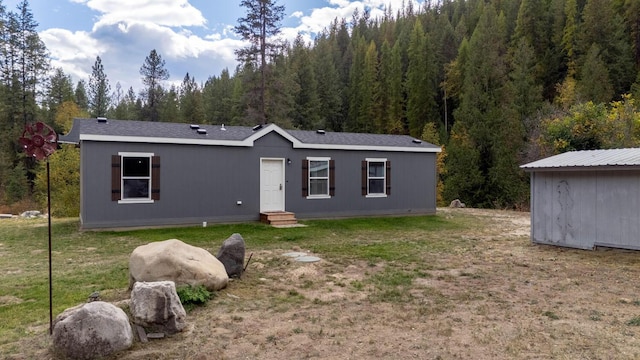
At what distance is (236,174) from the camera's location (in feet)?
38.7

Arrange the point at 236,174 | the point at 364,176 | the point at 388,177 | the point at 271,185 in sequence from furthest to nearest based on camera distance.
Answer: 1. the point at 388,177
2. the point at 364,176
3. the point at 271,185
4. the point at 236,174

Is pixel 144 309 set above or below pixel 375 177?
Result: below

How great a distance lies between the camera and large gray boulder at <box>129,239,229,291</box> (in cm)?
484

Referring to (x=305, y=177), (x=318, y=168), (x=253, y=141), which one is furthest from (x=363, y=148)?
(x=253, y=141)

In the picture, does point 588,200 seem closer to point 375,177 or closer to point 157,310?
point 375,177

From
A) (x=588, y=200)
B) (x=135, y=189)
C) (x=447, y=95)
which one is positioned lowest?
(x=588, y=200)

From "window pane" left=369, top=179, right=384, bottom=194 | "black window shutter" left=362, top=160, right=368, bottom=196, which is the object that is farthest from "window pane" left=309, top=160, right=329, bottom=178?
"window pane" left=369, top=179, right=384, bottom=194

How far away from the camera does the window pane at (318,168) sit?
12797 millimetres

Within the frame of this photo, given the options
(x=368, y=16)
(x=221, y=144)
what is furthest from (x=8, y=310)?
(x=368, y=16)

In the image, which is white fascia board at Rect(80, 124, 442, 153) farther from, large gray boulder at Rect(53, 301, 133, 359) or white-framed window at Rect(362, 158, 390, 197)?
large gray boulder at Rect(53, 301, 133, 359)

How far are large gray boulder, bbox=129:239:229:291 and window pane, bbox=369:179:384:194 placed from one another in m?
A: 8.80

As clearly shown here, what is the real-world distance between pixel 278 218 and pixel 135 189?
3724 mm

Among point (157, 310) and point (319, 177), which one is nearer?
point (157, 310)

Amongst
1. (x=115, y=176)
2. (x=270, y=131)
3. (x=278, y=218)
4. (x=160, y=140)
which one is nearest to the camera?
(x=115, y=176)
